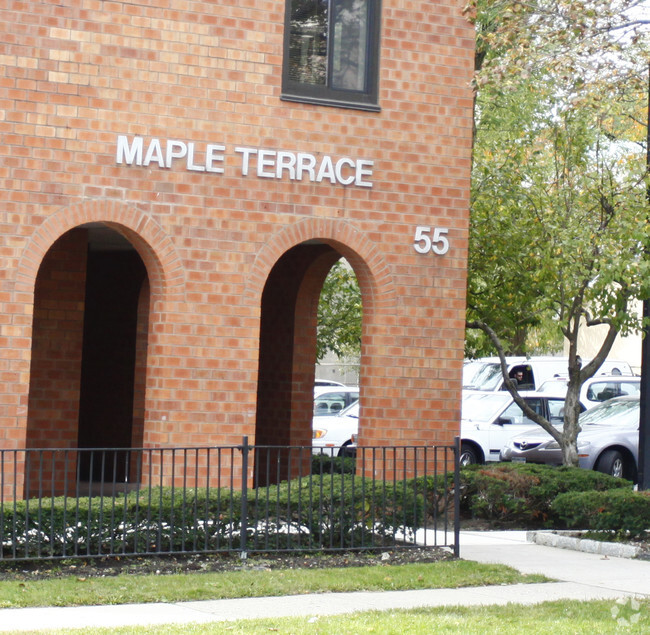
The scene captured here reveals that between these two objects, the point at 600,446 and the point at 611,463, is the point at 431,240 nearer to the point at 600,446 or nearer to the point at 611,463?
the point at 600,446

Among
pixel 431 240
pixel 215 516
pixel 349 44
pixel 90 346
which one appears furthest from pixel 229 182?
pixel 90 346

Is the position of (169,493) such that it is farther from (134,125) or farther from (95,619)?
(134,125)

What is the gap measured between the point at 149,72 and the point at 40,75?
3.70ft

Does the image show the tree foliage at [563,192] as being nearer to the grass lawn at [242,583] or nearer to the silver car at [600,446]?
the silver car at [600,446]

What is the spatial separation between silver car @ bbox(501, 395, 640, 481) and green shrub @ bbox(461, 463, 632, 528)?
5.84 m

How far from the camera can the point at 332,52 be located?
44.8ft

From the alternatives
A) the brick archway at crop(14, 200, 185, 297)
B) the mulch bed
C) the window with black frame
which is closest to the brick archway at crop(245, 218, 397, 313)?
the brick archway at crop(14, 200, 185, 297)

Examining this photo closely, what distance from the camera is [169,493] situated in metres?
11.0

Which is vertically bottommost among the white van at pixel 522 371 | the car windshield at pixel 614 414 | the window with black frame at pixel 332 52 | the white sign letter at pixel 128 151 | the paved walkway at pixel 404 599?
the paved walkway at pixel 404 599

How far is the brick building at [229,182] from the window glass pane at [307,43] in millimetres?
17

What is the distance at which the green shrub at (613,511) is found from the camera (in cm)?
1230

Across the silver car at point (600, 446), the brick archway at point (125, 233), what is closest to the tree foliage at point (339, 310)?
the silver car at point (600, 446)

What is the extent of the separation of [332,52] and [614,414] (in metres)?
10.6

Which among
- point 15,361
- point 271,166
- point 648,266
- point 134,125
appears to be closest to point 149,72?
point 134,125
